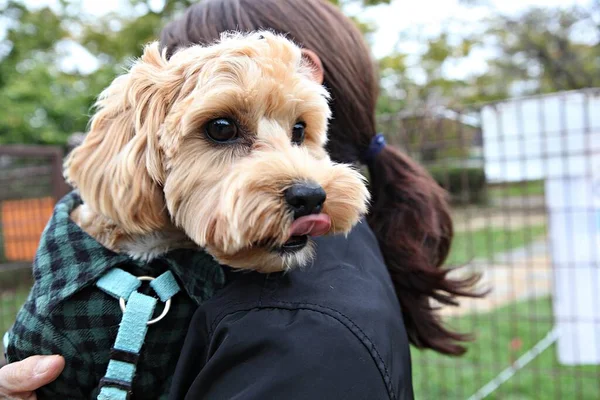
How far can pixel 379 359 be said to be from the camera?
1207mm

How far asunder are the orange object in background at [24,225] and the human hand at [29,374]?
386 cm

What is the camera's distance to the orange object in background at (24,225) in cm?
508

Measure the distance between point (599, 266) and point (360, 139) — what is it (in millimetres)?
2532

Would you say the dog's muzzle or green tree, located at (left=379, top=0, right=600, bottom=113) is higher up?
the dog's muzzle

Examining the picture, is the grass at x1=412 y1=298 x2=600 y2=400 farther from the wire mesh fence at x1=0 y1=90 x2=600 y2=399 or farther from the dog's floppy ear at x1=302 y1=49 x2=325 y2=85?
the dog's floppy ear at x1=302 y1=49 x2=325 y2=85

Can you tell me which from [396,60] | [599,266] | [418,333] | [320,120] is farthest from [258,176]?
[396,60]

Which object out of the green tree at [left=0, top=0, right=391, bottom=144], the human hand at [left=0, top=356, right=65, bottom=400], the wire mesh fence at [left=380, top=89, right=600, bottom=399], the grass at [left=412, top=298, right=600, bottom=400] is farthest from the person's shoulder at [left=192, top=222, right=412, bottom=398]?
the green tree at [left=0, top=0, right=391, bottom=144]

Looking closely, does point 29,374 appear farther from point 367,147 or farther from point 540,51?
point 540,51

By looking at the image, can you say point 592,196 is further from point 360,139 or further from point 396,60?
point 396,60

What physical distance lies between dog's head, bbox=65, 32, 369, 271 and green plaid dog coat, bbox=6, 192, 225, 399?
103 mm

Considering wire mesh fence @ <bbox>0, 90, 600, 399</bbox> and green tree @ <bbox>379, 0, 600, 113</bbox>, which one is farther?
green tree @ <bbox>379, 0, 600, 113</bbox>

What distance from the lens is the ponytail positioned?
192cm

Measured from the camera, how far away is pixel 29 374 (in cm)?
142

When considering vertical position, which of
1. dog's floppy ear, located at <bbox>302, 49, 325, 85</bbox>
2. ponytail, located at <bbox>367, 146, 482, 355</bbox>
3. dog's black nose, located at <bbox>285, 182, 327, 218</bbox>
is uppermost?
dog's floppy ear, located at <bbox>302, 49, 325, 85</bbox>
